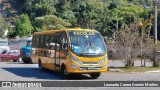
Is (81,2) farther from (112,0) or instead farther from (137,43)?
(137,43)

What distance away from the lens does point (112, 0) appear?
121 metres

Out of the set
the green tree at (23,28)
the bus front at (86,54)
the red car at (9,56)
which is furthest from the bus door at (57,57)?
the green tree at (23,28)

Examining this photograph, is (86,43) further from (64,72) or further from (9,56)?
(9,56)

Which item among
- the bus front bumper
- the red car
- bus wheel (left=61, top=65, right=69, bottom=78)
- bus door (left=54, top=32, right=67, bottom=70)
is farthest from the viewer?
the red car

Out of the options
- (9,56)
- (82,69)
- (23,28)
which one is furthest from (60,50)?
(23,28)

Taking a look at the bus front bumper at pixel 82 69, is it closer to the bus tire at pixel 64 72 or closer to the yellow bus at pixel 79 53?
the yellow bus at pixel 79 53

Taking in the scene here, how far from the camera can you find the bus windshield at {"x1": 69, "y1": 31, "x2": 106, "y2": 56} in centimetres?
1834

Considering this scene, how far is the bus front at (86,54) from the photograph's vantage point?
18.0 meters

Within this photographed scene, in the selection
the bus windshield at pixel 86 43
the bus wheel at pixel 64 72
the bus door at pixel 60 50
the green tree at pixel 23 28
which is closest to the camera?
the bus windshield at pixel 86 43

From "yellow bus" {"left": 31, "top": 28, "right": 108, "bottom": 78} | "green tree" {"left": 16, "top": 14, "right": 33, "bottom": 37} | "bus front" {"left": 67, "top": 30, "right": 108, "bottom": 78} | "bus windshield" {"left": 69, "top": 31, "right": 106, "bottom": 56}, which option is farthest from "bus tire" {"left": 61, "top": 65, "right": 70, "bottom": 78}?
"green tree" {"left": 16, "top": 14, "right": 33, "bottom": 37}

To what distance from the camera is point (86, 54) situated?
717 inches

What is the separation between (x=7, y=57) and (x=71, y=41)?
2474cm

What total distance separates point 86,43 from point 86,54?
0.74m

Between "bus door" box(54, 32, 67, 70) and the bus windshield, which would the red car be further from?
the bus windshield
